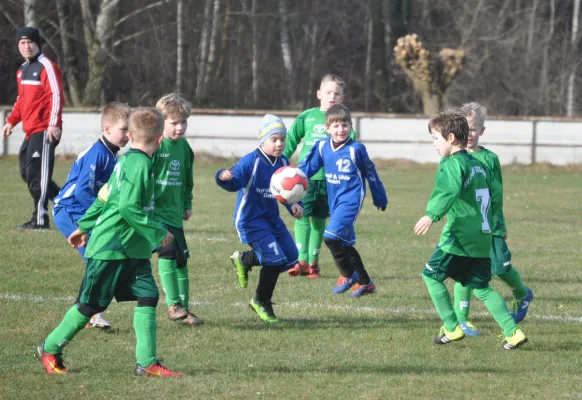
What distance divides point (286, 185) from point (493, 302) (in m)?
1.74

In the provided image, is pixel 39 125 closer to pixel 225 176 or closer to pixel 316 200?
pixel 316 200

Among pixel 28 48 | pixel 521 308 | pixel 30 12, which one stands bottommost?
pixel 521 308

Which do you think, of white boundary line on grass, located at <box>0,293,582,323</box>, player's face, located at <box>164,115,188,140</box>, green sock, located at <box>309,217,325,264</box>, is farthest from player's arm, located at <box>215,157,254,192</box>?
green sock, located at <box>309,217,325,264</box>

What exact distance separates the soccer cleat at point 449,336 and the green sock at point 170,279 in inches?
76.2

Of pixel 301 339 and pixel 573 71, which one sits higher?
pixel 573 71

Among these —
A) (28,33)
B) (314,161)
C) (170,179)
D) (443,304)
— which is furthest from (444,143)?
(28,33)

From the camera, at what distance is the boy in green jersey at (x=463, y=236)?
20.7 feet

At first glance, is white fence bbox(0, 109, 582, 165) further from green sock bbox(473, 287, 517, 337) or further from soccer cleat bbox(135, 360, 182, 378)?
soccer cleat bbox(135, 360, 182, 378)

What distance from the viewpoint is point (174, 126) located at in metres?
6.93

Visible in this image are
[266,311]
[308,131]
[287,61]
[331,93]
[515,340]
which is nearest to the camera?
[515,340]

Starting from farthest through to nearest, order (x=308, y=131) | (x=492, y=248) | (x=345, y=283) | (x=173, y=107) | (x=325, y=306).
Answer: (x=308, y=131)
(x=345, y=283)
(x=325, y=306)
(x=492, y=248)
(x=173, y=107)

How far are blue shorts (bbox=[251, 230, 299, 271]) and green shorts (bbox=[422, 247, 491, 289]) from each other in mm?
1244

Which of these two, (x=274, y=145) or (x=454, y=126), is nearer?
(x=454, y=126)

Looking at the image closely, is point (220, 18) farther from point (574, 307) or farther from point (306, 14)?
point (574, 307)
